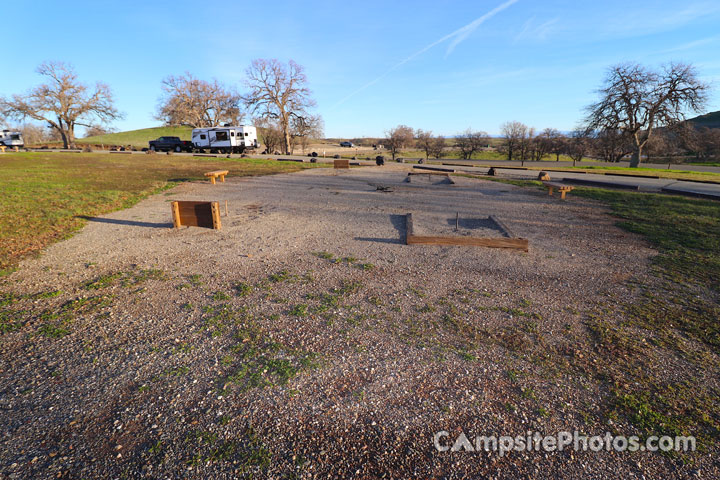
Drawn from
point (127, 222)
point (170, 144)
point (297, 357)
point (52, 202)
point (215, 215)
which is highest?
point (170, 144)

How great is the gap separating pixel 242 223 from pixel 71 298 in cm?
410

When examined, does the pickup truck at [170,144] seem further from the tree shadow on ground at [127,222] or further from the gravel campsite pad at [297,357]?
the gravel campsite pad at [297,357]

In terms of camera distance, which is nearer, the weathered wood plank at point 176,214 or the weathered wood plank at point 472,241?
the weathered wood plank at point 472,241

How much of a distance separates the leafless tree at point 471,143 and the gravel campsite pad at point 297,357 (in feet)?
134

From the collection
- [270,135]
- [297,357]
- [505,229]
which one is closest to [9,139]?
[270,135]

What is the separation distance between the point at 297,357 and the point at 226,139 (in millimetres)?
36579

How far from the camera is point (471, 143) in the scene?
4459cm

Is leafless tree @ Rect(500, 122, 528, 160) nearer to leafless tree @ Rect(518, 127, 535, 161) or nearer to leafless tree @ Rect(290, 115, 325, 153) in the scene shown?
leafless tree @ Rect(518, 127, 535, 161)

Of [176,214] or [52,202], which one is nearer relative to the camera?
[176,214]

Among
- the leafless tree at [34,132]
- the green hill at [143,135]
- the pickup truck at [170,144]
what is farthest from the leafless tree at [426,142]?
the leafless tree at [34,132]

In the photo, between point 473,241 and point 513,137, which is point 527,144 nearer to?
point 513,137

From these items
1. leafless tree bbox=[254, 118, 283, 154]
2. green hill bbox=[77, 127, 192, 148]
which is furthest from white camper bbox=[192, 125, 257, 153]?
green hill bbox=[77, 127, 192, 148]

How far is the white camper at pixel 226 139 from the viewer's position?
35.2m

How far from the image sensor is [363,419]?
8.24ft
